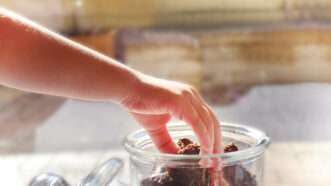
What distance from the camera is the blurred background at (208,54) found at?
101cm

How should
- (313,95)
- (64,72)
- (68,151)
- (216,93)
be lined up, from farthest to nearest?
(216,93) → (313,95) → (68,151) → (64,72)

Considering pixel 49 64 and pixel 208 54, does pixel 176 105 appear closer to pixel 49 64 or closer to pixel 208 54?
pixel 49 64

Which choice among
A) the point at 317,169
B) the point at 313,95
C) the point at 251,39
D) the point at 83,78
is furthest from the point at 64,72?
the point at 251,39

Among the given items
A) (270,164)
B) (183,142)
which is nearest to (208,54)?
(270,164)

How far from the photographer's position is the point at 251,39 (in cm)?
135

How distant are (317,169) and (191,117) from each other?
0.27 metres

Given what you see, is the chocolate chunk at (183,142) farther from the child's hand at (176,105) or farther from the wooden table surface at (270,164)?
the wooden table surface at (270,164)

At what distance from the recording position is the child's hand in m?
0.37

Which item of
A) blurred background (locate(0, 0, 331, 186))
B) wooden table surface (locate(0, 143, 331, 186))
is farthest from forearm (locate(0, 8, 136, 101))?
blurred background (locate(0, 0, 331, 186))

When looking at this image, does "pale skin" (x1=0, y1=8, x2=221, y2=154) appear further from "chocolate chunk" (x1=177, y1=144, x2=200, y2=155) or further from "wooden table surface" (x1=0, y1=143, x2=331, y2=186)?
"wooden table surface" (x1=0, y1=143, x2=331, y2=186)

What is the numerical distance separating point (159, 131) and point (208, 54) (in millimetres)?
940

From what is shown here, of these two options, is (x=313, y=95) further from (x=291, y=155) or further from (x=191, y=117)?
(x=191, y=117)

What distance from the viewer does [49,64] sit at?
356mm

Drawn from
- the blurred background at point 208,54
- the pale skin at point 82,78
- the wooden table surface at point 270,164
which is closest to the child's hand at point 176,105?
the pale skin at point 82,78
